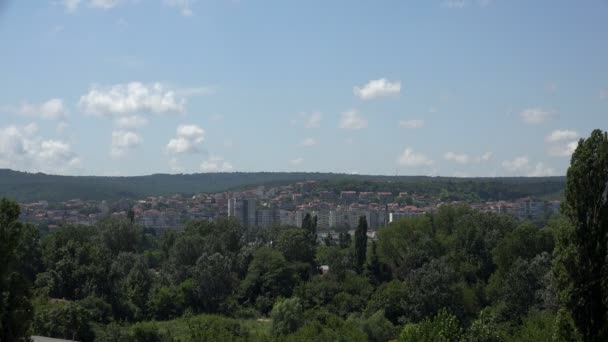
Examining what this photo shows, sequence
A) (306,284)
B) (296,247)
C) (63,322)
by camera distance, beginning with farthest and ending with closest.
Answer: (296,247), (306,284), (63,322)

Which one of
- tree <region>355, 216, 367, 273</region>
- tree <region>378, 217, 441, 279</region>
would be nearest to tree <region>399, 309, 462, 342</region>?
tree <region>378, 217, 441, 279</region>

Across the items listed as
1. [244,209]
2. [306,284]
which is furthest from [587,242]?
[244,209]

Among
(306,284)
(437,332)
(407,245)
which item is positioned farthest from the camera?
(407,245)

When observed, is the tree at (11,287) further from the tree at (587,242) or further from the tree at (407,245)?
the tree at (407,245)

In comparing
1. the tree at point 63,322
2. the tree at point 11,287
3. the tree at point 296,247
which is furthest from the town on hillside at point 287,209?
the tree at point 11,287

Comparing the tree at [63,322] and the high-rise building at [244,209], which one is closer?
the tree at [63,322]

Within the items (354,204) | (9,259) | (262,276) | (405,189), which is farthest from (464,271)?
(405,189)

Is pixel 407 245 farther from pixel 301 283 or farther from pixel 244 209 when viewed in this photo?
pixel 244 209
